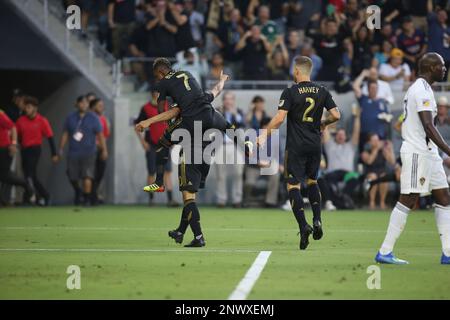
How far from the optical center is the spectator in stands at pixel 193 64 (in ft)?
82.2

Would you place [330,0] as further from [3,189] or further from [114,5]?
[3,189]

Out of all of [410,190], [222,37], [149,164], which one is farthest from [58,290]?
[222,37]

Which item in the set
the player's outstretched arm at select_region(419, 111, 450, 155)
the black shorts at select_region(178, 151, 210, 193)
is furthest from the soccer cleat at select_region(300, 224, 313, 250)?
the player's outstretched arm at select_region(419, 111, 450, 155)

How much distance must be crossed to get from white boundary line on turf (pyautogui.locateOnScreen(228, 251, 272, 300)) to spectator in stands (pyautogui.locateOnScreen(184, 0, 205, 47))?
559 inches

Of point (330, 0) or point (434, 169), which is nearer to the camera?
point (434, 169)

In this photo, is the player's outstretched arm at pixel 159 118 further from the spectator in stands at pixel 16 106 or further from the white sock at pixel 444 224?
the spectator in stands at pixel 16 106

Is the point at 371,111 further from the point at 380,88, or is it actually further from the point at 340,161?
the point at 340,161

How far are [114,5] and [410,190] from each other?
52.9 feet

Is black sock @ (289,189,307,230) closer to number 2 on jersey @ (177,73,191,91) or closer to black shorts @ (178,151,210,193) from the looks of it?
black shorts @ (178,151,210,193)

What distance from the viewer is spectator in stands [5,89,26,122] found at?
25316 mm

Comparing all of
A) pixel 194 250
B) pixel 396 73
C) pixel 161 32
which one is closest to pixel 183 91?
pixel 194 250

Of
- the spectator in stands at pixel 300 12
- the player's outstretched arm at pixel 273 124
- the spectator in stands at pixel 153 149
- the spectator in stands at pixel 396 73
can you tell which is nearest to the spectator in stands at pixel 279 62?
the spectator in stands at pixel 300 12

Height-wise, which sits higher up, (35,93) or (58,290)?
(35,93)

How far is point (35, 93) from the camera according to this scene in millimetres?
27422
